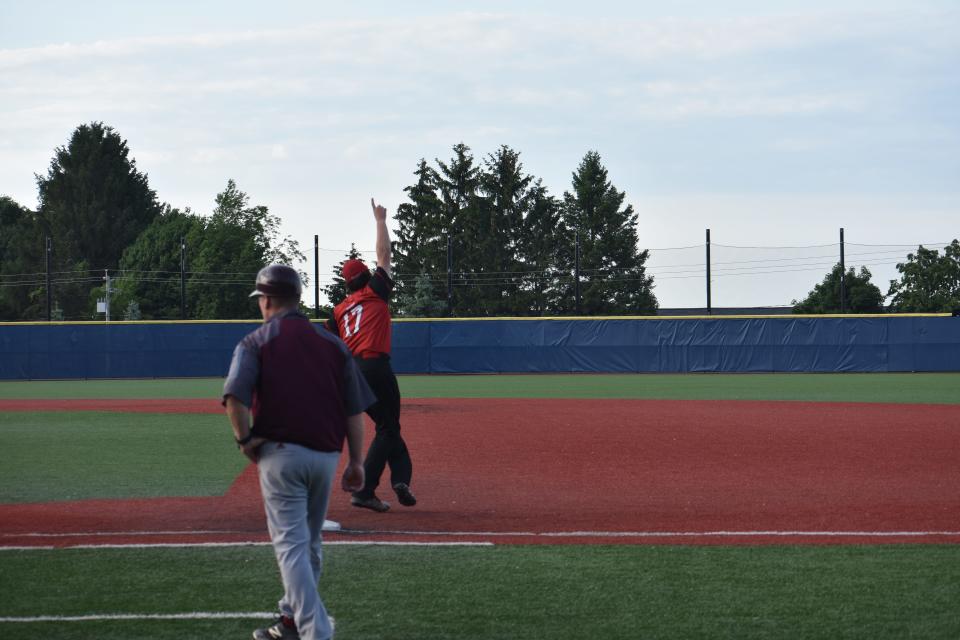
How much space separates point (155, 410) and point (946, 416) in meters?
14.1

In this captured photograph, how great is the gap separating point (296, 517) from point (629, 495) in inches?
210

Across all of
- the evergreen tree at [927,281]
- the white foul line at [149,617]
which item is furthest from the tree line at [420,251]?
the white foul line at [149,617]

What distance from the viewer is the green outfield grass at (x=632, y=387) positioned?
970 inches

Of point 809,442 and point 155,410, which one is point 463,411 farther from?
point 809,442

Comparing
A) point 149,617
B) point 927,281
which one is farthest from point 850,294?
point 149,617

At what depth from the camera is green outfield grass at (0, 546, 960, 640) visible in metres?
5.04

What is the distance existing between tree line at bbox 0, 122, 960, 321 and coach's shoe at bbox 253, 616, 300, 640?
48292 mm

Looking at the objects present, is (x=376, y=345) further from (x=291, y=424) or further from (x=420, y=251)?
(x=420, y=251)

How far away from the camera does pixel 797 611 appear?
532 cm

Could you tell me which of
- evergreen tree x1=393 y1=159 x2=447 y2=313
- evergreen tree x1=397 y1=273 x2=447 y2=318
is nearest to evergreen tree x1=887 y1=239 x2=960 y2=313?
evergreen tree x1=397 y1=273 x2=447 y2=318

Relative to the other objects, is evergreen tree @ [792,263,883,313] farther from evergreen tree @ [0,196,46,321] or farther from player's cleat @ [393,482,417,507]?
evergreen tree @ [0,196,46,321]

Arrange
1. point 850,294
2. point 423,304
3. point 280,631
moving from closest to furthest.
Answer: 1. point 280,631
2. point 850,294
3. point 423,304

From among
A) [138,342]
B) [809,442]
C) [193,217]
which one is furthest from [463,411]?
[193,217]

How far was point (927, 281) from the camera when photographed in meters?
52.0
